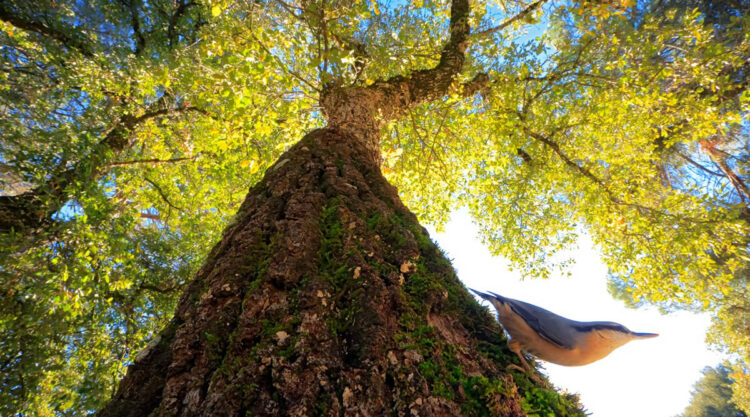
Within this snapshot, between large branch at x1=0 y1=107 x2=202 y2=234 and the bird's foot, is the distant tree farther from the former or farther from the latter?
large branch at x1=0 y1=107 x2=202 y2=234

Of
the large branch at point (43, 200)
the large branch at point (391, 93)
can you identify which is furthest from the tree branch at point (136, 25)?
the large branch at point (391, 93)

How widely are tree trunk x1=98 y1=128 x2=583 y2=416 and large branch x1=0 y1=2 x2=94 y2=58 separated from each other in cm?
954

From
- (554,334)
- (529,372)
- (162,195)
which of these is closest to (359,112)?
(554,334)

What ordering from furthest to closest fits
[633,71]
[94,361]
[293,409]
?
[633,71] → [94,361] → [293,409]

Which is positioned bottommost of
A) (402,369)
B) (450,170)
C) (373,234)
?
(402,369)

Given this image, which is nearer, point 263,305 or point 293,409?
point 293,409

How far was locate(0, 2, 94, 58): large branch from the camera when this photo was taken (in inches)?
276

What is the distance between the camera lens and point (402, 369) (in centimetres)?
142

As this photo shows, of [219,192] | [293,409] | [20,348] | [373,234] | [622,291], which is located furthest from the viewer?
[622,291]

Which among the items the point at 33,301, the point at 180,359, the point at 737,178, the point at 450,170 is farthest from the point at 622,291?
the point at 33,301

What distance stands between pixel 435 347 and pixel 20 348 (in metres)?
6.63

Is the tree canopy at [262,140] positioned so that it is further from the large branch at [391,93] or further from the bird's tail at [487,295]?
the bird's tail at [487,295]

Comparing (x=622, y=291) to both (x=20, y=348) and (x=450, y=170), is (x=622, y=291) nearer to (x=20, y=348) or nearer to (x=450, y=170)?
(x=450, y=170)

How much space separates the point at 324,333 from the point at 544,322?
1526mm
